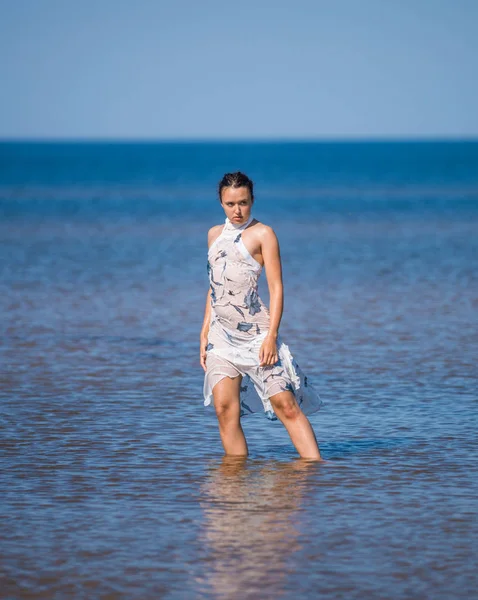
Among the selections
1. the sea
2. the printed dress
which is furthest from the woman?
the sea

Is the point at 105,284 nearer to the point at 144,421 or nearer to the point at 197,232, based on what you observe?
the point at 144,421

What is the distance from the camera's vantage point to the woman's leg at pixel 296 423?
6.80 m

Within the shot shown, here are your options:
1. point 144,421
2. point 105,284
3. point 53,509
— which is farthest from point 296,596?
point 105,284

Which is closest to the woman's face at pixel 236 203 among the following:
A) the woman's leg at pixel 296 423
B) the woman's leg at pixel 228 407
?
the woman's leg at pixel 228 407

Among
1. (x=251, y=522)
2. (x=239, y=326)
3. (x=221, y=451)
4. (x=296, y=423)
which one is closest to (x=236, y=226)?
(x=239, y=326)

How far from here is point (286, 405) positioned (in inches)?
268

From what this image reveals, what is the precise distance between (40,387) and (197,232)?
19954 mm

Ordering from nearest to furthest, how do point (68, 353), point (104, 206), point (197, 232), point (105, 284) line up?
point (68, 353) < point (105, 284) < point (197, 232) < point (104, 206)

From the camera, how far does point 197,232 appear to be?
29375 millimetres

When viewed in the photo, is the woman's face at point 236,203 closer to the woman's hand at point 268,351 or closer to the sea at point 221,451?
the woman's hand at point 268,351

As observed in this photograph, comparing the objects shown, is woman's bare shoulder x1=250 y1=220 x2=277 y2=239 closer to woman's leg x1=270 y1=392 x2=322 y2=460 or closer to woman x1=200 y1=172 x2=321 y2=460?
woman x1=200 y1=172 x2=321 y2=460

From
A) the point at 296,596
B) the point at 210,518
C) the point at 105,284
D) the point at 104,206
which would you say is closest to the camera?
the point at 296,596

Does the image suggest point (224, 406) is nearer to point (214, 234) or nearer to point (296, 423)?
point (296, 423)

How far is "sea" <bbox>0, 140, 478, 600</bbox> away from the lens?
205 inches
